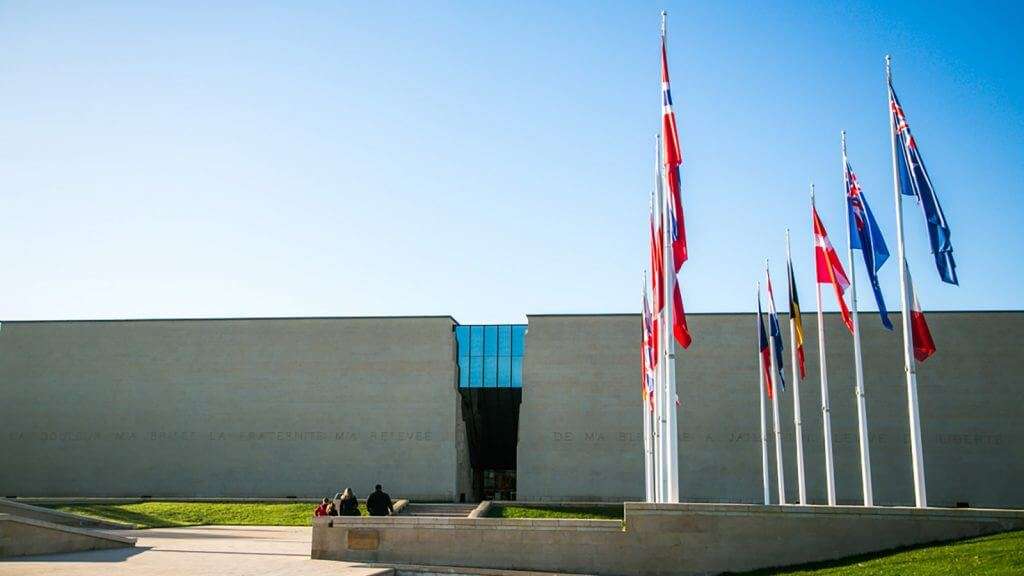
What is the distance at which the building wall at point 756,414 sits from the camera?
3931cm

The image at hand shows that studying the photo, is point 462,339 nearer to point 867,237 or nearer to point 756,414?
point 756,414

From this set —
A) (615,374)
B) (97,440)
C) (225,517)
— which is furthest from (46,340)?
(615,374)

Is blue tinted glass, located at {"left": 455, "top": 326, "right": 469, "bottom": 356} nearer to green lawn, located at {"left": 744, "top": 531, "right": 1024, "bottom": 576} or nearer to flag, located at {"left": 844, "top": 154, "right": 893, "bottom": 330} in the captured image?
flag, located at {"left": 844, "top": 154, "right": 893, "bottom": 330}

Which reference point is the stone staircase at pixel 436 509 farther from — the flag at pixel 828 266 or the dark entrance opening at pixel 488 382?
the flag at pixel 828 266

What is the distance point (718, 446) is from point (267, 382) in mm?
21449

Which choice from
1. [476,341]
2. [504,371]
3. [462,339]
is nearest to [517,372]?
[504,371]

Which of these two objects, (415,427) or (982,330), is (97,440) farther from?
(982,330)

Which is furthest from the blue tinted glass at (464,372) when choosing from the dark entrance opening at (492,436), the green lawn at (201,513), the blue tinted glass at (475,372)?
the green lawn at (201,513)

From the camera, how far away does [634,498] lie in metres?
39.9

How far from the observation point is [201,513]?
115 ft

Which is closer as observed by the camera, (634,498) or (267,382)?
(634,498)

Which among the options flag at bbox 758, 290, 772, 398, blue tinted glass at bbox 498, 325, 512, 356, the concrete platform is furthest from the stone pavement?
blue tinted glass at bbox 498, 325, 512, 356

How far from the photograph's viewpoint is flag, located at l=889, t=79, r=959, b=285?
18.7m

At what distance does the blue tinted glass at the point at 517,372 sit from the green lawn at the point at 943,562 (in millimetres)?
25457
